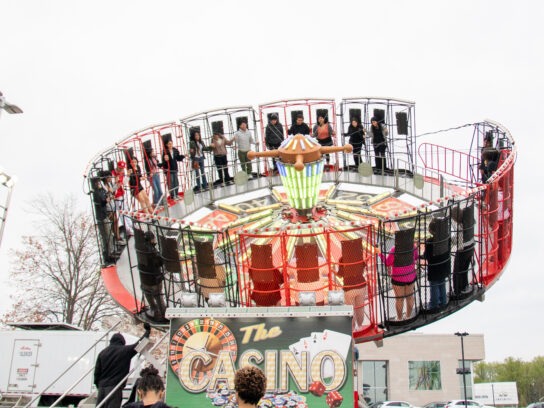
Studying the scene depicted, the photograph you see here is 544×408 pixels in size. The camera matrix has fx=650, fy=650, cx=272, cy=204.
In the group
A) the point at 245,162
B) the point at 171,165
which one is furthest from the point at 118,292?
the point at 245,162

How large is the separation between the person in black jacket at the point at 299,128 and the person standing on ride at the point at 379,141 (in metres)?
3.27

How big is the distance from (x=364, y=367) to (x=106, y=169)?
121ft

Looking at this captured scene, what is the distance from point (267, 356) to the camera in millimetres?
12430

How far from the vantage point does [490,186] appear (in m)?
20.5

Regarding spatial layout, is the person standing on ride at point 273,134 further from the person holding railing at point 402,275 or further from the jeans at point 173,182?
the person holding railing at point 402,275

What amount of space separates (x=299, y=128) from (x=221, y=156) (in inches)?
162

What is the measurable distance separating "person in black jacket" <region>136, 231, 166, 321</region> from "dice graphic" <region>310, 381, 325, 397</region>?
9002 millimetres

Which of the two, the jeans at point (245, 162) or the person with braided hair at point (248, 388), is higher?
the jeans at point (245, 162)

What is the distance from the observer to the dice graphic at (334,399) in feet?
38.9

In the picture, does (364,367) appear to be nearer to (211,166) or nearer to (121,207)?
(211,166)

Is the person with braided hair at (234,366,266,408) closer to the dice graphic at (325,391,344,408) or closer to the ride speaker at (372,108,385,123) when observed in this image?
the dice graphic at (325,391,344,408)

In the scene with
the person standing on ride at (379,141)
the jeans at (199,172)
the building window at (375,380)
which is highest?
the person standing on ride at (379,141)

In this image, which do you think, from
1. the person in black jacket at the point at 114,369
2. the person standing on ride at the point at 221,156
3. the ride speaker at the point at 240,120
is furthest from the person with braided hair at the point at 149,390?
the ride speaker at the point at 240,120

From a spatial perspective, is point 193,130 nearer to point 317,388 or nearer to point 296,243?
point 296,243
